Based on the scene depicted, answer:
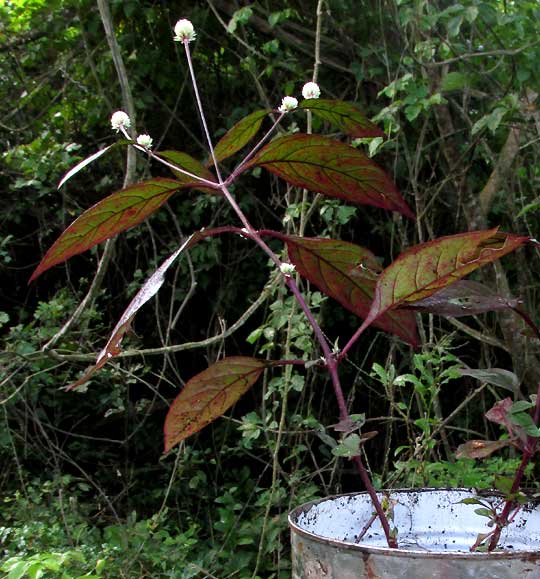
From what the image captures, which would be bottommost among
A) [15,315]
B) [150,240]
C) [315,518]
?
[15,315]

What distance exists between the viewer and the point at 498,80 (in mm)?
2684

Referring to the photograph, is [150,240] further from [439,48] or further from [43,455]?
[439,48]

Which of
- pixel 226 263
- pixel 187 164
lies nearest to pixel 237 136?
pixel 187 164

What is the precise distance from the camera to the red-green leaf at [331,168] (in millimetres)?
762

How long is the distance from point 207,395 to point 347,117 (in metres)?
0.33

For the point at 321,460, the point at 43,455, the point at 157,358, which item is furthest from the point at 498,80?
the point at 43,455

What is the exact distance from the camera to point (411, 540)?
0.75 metres

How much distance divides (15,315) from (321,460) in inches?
61.4

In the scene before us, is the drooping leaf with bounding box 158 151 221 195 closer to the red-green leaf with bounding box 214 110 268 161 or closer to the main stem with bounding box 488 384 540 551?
the red-green leaf with bounding box 214 110 268 161

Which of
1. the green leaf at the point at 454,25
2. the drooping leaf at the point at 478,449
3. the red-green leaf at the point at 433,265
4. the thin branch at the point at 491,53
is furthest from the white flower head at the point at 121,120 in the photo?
the thin branch at the point at 491,53

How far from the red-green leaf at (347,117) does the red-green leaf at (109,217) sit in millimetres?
176

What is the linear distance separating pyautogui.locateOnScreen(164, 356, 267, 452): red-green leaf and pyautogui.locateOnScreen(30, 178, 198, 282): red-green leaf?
16 cm

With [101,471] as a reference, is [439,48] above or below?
above

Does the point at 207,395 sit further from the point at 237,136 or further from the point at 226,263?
the point at 226,263
